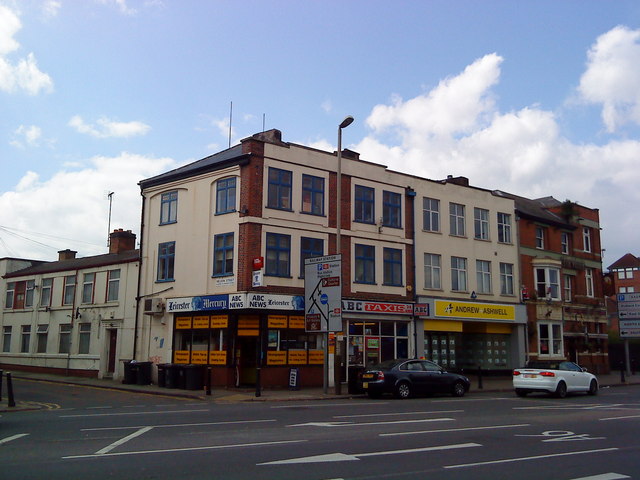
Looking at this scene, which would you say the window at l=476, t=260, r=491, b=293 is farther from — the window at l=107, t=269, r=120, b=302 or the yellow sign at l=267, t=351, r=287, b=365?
the window at l=107, t=269, r=120, b=302

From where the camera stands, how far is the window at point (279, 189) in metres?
27.9

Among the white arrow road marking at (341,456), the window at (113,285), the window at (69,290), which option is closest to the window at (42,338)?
the window at (69,290)

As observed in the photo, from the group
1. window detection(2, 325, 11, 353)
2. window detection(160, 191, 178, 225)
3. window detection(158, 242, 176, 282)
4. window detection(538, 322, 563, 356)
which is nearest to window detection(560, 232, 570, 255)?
window detection(538, 322, 563, 356)

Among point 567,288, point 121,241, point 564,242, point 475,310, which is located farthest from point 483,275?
point 121,241

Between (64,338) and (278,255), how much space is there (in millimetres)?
15400

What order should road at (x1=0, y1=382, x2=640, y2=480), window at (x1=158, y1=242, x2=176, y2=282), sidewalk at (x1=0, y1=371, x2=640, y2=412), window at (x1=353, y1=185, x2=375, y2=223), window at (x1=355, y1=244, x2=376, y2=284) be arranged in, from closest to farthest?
road at (x1=0, y1=382, x2=640, y2=480) < sidewalk at (x1=0, y1=371, x2=640, y2=412) < window at (x1=158, y1=242, x2=176, y2=282) < window at (x1=355, y1=244, x2=376, y2=284) < window at (x1=353, y1=185, x2=375, y2=223)

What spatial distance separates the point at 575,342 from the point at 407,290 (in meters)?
15.0

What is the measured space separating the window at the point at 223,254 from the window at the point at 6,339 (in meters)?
19.5

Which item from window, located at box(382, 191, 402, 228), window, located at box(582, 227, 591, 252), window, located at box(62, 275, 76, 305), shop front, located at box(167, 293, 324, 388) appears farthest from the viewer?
window, located at box(582, 227, 591, 252)

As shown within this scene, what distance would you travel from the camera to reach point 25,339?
38.3 m

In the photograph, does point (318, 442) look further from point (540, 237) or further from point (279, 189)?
point (540, 237)

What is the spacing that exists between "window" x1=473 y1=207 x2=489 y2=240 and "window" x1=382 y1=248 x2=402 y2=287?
6.56m

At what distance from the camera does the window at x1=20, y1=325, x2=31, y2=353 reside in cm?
3797

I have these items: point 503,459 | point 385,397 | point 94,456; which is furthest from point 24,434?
point 385,397
